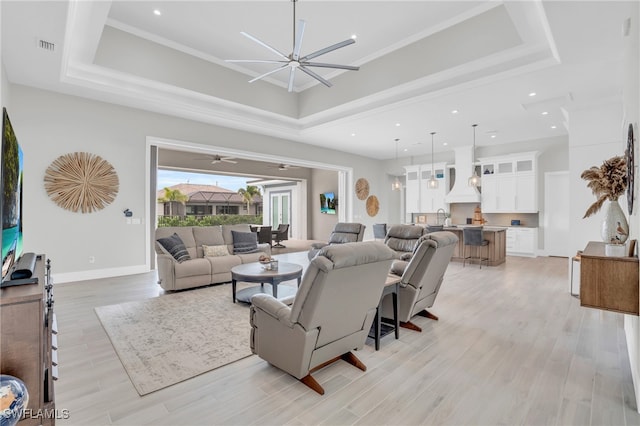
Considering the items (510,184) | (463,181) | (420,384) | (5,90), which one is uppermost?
(5,90)

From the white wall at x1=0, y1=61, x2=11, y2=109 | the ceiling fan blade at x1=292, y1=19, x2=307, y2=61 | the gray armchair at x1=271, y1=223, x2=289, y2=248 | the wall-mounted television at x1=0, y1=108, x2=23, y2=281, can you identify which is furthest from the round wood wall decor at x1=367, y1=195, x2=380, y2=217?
the wall-mounted television at x1=0, y1=108, x2=23, y2=281

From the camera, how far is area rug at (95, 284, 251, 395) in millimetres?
2471

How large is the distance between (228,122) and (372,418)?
20.5 feet

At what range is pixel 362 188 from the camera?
35.5ft

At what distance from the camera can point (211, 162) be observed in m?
9.81

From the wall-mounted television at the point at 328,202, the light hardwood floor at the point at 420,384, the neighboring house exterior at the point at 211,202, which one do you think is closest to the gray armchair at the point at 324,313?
the light hardwood floor at the point at 420,384

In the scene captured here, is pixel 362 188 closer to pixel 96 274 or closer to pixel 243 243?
pixel 243 243

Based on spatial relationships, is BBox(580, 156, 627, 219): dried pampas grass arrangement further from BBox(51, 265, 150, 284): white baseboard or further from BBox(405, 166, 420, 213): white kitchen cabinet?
BBox(405, 166, 420, 213): white kitchen cabinet

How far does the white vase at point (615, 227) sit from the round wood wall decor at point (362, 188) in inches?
331

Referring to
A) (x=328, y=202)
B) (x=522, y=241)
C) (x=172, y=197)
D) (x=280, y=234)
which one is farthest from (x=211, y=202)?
(x=522, y=241)

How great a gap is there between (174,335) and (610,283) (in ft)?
12.1

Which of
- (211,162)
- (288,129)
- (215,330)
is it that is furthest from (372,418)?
(211,162)

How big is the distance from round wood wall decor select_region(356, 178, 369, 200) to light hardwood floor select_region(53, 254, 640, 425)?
731 centimetres

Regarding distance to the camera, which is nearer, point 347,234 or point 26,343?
point 26,343
